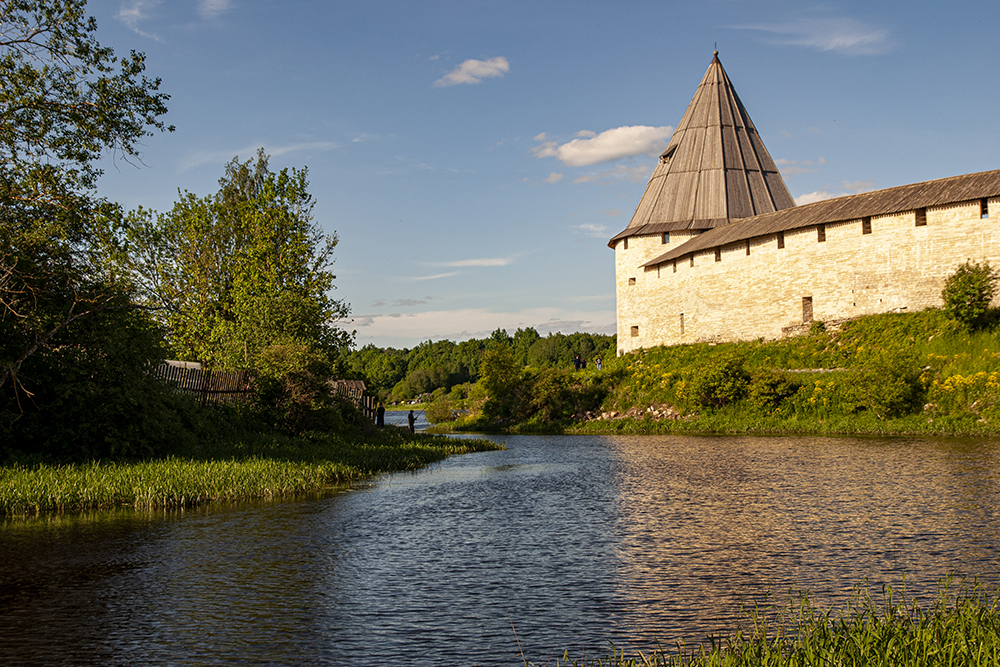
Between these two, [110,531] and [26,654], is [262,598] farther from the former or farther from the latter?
[110,531]

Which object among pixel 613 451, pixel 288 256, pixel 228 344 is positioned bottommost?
pixel 613 451

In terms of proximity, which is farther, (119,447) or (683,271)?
(683,271)

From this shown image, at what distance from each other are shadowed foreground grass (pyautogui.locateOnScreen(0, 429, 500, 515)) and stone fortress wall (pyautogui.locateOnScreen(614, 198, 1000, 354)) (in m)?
23.8

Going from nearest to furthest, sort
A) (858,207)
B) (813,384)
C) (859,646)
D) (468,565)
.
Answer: (859,646) → (468,565) → (813,384) → (858,207)

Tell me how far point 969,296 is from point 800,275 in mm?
8784

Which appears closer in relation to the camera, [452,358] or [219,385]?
[219,385]

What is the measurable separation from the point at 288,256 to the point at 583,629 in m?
27.6

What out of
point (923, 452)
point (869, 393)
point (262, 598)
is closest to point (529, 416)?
point (869, 393)

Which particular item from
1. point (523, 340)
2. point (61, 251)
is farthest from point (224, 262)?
point (523, 340)

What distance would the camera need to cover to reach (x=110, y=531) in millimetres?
10852

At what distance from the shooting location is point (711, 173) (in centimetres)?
4778

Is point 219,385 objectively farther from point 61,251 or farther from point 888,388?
point 888,388

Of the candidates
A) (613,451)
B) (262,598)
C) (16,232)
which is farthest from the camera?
(613,451)

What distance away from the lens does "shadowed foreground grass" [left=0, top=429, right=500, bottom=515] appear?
40.7 ft
